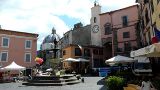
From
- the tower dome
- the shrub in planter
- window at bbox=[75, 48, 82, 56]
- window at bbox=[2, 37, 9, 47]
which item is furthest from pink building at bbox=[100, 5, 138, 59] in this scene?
the tower dome

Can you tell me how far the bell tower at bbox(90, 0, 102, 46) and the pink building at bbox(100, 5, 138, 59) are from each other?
1.31 m

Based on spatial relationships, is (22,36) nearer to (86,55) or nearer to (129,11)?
(86,55)

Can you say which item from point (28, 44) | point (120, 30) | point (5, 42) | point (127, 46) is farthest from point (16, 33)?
point (127, 46)

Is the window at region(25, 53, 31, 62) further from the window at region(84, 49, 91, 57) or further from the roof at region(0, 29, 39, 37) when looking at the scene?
the window at region(84, 49, 91, 57)

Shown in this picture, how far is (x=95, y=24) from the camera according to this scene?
158 ft

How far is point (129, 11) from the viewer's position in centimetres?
4212

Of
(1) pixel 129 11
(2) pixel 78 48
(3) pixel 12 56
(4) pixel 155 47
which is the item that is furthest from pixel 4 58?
(4) pixel 155 47

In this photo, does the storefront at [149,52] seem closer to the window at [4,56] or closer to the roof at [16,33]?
the window at [4,56]

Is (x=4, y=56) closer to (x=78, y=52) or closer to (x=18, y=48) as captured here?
(x=18, y=48)

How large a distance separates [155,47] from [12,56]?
1351 inches

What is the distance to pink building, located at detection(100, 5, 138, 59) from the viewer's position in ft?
135

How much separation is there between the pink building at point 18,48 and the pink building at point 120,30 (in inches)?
572

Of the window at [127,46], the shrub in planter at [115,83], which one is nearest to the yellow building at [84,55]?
the window at [127,46]

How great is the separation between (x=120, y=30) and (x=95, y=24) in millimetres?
7078
